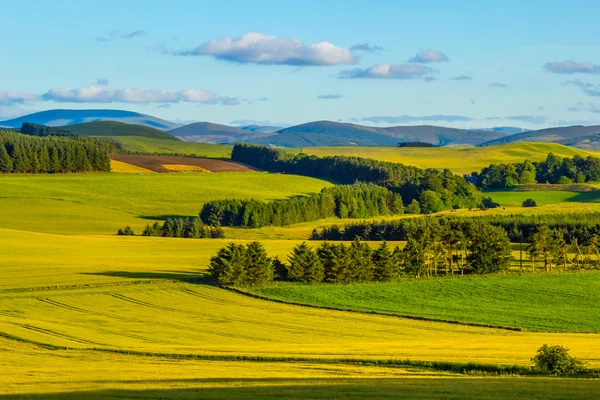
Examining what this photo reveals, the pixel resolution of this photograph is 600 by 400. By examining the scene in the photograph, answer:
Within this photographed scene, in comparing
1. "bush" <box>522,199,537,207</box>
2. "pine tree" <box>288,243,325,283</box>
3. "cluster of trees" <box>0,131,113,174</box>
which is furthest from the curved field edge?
"cluster of trees" <box>0,131,113,174</box>

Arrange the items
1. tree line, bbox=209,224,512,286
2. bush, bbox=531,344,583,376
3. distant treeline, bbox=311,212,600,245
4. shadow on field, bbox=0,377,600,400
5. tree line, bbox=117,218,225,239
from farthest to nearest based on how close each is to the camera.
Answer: tree line, bbox=117,218,225,239
distant treeline, bbox=311,212,600,245
tree line, bbox=209,224,512,286
bush, bbox=531,344,583,376
shadow on field, bbox=0,377,600,400

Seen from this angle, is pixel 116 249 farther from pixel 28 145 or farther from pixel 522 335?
pixel 28 145

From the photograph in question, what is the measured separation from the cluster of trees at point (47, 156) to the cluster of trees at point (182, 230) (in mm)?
65118

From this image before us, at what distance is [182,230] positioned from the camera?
125 m

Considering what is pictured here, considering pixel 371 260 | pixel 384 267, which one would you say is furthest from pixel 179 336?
pixel 371 260

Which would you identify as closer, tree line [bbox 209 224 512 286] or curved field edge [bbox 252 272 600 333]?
curved field edge [bbox 252 272 600 333]

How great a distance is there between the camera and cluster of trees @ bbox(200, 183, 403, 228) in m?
139

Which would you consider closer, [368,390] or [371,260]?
[368,390]

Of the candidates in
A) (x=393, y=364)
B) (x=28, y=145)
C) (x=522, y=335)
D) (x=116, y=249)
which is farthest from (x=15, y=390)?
(x=28, y=145)

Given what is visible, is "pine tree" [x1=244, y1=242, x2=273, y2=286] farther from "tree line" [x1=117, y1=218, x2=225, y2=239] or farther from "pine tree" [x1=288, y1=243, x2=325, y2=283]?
"tree line" [x1=117, y1=218, x2=225, y2=239]

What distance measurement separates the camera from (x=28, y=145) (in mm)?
187250

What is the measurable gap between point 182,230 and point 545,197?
80.6 meters

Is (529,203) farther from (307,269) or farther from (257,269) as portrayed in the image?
(257,269)

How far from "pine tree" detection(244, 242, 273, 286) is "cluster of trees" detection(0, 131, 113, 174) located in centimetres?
11324
